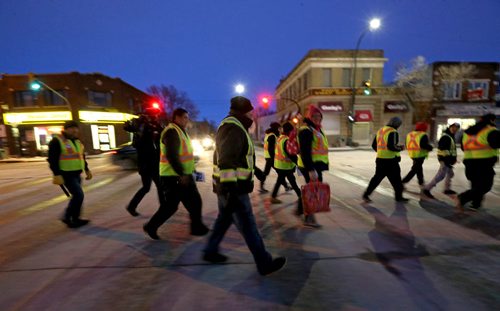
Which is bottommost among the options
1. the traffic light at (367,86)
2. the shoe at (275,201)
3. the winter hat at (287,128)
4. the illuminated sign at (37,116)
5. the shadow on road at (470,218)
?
the shadow on road at (470,218)

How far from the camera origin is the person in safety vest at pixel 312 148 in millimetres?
4309

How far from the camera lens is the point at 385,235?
408 centimetres

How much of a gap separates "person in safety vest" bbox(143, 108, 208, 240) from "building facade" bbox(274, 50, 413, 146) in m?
27.3

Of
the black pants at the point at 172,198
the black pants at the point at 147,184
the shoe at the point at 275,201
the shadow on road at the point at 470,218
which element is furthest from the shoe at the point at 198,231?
the shadow on road at the point at 470,218

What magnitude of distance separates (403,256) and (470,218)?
2.32 meters

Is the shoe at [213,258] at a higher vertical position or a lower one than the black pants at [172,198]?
lower

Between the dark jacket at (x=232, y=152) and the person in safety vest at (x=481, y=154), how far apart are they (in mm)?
4419

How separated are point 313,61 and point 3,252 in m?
30.8

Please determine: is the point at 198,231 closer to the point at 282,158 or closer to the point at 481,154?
the point at 282,158

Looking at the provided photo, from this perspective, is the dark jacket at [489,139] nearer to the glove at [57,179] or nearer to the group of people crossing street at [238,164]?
the group of people crossing street at [238,164]

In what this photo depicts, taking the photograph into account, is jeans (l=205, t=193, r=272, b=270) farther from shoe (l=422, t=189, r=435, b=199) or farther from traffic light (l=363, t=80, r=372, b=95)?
traffic light (l=363, t=80, r=372, b=95)

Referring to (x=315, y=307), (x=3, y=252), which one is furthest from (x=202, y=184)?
(x=315, y=307)

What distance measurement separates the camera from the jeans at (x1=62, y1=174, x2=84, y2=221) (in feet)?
15.0

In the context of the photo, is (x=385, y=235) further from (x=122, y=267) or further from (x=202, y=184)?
(x=202, y=184)
